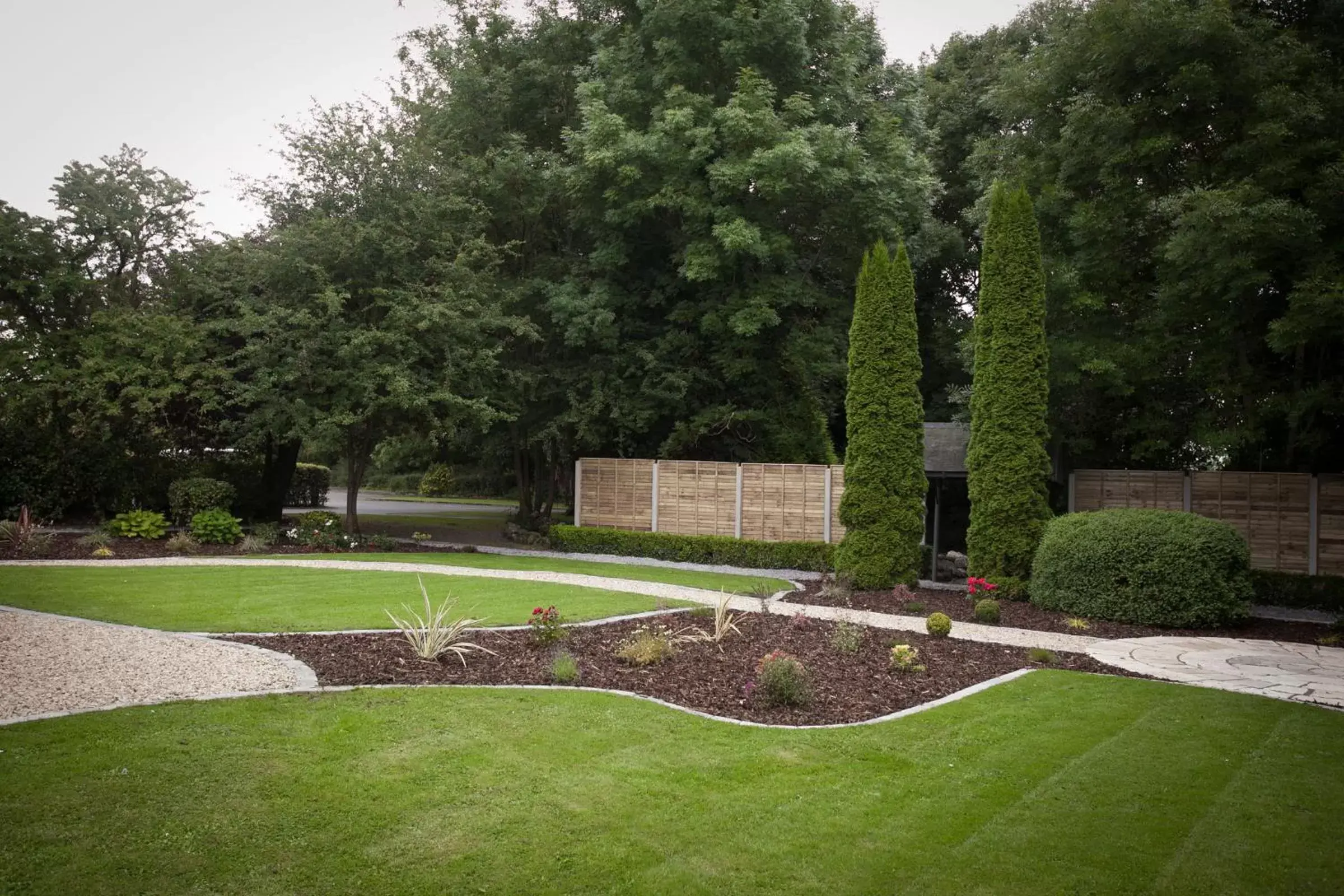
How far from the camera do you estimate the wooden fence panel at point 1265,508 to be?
15.3 metres

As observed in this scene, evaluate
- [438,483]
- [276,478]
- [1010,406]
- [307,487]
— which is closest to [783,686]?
[1010,406]

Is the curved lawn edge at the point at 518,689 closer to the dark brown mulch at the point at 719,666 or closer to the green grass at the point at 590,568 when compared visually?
the dark brown mulch at the point at 719,666

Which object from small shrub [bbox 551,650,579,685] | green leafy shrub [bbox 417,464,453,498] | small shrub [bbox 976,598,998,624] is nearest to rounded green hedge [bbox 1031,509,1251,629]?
small shrub [bbox 976,598,998,624]

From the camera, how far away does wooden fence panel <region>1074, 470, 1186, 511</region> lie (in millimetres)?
16141

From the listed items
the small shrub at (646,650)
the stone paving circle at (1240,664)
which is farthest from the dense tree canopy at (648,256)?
the small shrub at (646,650)

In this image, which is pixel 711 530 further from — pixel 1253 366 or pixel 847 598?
pixel 1253 366

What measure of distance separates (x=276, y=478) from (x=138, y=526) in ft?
18.0

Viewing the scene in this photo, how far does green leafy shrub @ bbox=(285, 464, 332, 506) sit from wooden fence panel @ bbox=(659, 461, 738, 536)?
57.1 feet

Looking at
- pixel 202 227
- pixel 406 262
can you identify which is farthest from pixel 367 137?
pixel 202 227

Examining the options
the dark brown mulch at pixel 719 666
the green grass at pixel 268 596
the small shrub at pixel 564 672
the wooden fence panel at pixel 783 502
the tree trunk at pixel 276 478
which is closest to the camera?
the dark brown mulch at pixel 719 666

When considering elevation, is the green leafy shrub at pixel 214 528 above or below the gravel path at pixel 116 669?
above

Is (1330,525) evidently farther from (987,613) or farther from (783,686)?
(783,686)

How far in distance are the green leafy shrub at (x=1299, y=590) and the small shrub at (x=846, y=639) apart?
8781 millimetres

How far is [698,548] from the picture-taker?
18844 millimetres
